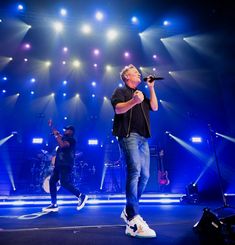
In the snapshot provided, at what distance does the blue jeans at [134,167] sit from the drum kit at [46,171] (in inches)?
227

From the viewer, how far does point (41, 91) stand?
11680 mm

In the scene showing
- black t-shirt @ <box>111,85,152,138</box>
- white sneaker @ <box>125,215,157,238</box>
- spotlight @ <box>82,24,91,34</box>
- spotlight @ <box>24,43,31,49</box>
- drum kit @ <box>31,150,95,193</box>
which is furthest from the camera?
spotlight @ <box>24,43,31,49</box>

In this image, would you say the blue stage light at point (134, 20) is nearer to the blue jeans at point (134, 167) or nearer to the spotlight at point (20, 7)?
the spotlight at point (20, 7)

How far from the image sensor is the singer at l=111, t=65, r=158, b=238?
78.7 inches

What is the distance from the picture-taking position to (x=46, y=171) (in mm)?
7777

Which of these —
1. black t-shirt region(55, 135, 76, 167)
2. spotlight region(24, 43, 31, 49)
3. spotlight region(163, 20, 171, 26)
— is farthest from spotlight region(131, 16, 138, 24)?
black t-shirt region(55, 135, 76, 167)

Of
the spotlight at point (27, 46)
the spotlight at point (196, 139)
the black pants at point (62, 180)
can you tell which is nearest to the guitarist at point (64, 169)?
the black pants at point (62, 180)

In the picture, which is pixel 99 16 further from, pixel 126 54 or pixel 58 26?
pixel 126 54

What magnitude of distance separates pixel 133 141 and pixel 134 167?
0.88 ft

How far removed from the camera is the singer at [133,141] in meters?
2.00

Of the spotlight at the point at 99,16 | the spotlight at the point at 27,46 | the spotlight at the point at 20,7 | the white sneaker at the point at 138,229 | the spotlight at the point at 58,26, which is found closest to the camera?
the white sneaker at the point at 138,229

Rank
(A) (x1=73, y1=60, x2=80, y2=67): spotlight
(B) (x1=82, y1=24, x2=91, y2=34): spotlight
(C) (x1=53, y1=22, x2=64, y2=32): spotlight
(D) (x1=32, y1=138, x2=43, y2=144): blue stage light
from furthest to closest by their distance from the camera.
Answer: (D) (x1=32, y1=138, x2=43, y2=144): blue stage light, (A) (x1=73, y1=60, x2=80, y2=67): spotlight, (B) (x1=82, y1=24, x2=91, y2=34): spotlight, (C) (x1=53, y1=22, x2=64, y2=32): spotlight

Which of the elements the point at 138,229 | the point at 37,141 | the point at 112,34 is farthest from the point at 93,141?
the point at 138,229

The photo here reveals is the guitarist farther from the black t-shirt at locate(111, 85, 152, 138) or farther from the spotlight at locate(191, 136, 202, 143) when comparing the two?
the spotlight at locate(191, 136, 202, 143)
